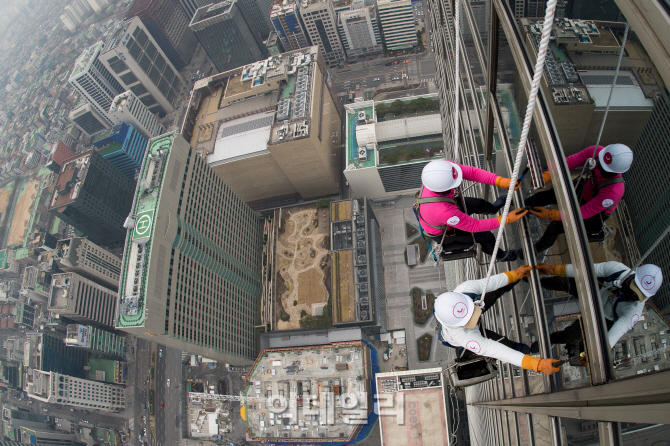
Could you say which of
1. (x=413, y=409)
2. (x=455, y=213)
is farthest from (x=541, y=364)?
(x=413, y=409)

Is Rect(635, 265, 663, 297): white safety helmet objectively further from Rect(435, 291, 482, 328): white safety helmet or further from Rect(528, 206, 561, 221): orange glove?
Rect(435, 291, 482, 328): white safety helmet

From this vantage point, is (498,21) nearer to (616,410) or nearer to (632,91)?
(632,91)

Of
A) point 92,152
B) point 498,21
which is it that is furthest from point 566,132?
point 92,152

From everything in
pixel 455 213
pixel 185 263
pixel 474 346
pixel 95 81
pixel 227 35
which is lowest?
pixel 474 346

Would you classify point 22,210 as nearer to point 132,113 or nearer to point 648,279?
point 132,113

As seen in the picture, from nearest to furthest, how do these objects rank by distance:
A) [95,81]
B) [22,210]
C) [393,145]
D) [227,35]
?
[393,145]
[227,35]
[95,81]
[22,210]
